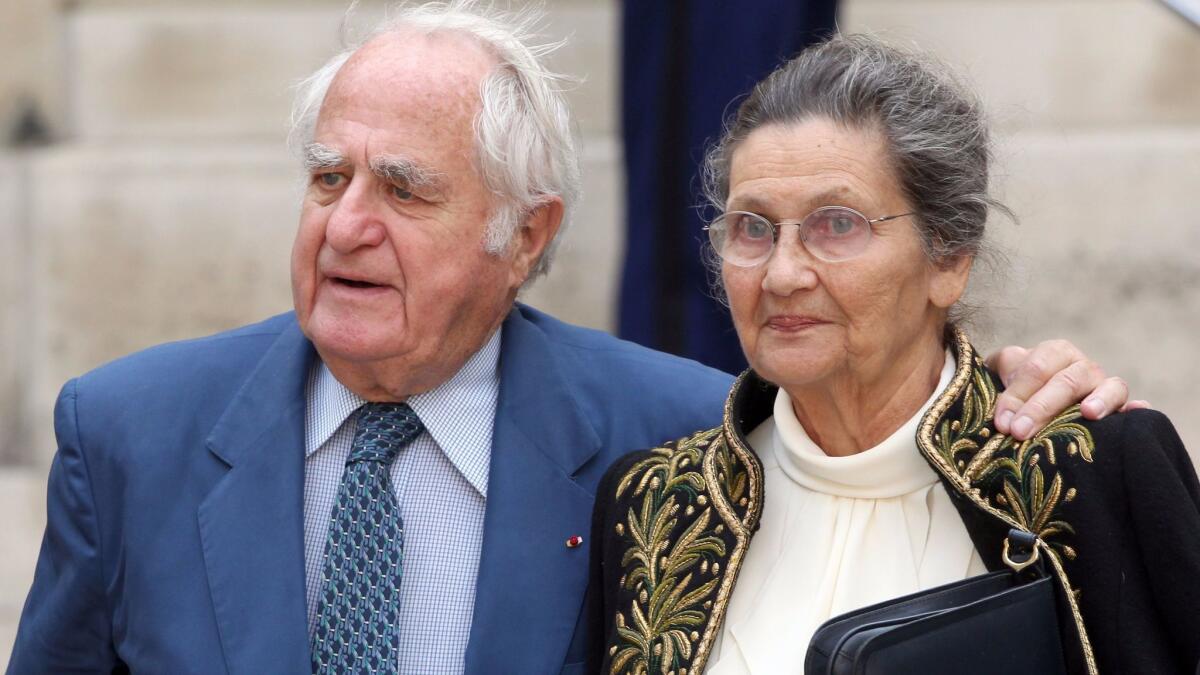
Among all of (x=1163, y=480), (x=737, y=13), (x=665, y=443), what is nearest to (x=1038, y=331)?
(x=737, y=13)

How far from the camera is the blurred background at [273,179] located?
16.6 ft

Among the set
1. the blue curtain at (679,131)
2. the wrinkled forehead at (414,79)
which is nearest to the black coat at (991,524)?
the wrinkled forehead at (414,79)

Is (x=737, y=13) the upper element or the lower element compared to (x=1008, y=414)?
upper

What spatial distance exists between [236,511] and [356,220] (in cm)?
54

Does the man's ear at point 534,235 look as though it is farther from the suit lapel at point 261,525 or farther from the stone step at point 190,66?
the stone step at point 190,66

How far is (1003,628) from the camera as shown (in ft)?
7.47

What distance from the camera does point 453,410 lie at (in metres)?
3.06

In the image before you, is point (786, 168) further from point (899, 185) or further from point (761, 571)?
point (761, 571)

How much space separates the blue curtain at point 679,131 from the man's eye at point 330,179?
1.44 metres

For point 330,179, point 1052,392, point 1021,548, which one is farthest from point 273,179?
point 1021,548

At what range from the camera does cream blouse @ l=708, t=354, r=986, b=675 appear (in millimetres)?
2531

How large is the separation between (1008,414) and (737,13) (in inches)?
75.0

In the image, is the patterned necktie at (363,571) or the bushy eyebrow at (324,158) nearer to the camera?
the patterned necktie at (363,571)

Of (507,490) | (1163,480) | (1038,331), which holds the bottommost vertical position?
(1038,331)
